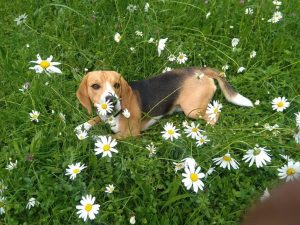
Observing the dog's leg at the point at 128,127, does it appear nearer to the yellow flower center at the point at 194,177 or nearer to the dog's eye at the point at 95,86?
the dog's eye at the point at 95,86

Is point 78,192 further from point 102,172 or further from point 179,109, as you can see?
point 179,109

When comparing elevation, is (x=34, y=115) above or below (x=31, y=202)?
above

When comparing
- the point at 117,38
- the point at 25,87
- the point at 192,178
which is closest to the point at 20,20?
the point at 25,87

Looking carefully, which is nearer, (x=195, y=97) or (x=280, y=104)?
(x=280, y=104)

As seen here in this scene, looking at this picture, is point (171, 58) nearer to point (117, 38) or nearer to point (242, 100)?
point (117, 38)

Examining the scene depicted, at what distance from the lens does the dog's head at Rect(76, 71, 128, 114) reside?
3037 millimetres

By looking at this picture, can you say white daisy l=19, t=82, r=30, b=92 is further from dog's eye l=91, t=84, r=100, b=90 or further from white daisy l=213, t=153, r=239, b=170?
white daisy l=213, t=153, r=239, b=170

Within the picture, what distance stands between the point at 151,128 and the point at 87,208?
1238 mm

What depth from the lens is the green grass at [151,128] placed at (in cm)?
261

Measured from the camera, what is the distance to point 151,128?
11.5ft

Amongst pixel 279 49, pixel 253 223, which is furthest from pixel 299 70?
pixel 253 223

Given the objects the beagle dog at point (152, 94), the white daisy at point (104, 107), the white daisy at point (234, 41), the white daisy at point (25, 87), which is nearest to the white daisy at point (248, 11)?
the white daisy at point (234, 41)

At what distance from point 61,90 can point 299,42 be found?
2287 mm

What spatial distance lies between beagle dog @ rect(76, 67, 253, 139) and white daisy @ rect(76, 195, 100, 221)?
0.76 metres
